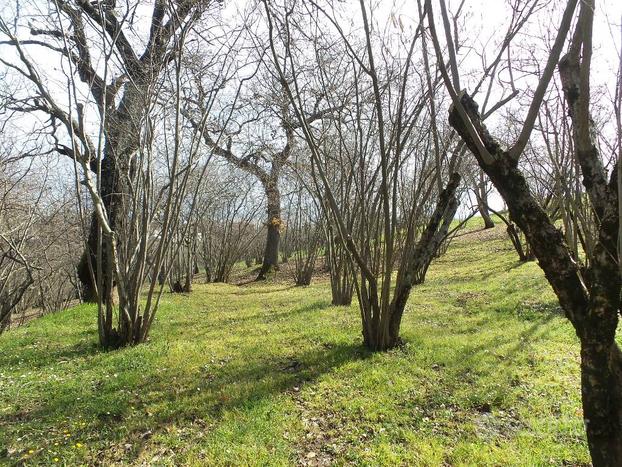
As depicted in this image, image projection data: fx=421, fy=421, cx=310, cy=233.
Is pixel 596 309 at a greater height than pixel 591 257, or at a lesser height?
lesser

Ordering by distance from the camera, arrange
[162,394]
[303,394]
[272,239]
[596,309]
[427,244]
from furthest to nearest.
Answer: [272,239] < [427,244] < [162,394] < [303,394] < [596,309]

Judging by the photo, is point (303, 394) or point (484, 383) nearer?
point (303, 394)

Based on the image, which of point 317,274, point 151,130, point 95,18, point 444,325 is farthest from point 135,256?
point 317,274

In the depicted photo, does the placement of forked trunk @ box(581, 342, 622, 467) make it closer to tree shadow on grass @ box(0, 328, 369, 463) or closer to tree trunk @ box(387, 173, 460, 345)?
tree shadow on grass @ box(0, 328, 369, 463)

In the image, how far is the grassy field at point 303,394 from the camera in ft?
12.3

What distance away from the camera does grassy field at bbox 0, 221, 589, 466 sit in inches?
147

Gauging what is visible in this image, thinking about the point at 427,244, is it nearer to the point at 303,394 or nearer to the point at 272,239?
the point at 303,394

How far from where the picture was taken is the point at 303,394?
193 inches

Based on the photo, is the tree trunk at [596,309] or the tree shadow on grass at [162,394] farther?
the tree shadow on grass at [162,394]

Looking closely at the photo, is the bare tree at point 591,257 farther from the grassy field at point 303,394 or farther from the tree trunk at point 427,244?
the tree trunk at point 427,244

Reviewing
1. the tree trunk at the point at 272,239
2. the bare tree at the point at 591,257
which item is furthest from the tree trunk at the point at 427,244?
the tree trunk at the point at 272,239

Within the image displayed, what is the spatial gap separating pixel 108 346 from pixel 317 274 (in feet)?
43.3

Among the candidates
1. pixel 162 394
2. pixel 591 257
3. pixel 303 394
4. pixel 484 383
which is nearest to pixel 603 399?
pixel 591 257

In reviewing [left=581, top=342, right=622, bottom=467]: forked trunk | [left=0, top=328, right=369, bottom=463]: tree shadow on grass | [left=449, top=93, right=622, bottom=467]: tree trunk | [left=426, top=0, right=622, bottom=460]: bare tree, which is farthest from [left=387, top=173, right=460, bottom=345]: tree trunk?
[left=581, top=342, right=622, bottom=467]: forked trunk
